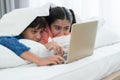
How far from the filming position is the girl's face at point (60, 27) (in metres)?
1.32

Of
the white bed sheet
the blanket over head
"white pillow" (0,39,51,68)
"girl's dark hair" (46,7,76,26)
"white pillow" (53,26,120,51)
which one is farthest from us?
"white pillow" (53,26,120,51)

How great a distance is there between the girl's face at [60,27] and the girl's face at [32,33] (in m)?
0.12

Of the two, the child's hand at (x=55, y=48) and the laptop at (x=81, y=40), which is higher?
the laptop at (x=81, y=40)

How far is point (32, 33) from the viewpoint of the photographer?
4.04ft

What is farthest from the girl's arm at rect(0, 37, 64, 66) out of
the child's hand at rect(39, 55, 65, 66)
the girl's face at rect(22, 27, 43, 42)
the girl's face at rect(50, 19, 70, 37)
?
the girl's face at rect(50, 19, 70, 37)

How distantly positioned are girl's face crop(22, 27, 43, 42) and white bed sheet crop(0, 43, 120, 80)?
0.22 meters


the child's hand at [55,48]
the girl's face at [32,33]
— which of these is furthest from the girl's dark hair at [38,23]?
the child's hand at [55,48]

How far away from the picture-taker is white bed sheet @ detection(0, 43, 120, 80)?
2.93 feet

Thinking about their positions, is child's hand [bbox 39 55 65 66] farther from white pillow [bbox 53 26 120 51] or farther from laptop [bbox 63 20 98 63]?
white pillow [bbox 53 26 120 51]

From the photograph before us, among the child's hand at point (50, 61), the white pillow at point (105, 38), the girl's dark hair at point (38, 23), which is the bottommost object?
the white pillow at point (105, 38)

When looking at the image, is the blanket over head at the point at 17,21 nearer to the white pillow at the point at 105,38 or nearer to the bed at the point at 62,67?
the bed at the point at 62,67

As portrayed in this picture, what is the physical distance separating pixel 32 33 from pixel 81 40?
301 mm

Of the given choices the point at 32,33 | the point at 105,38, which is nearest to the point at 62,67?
the point at 32,33

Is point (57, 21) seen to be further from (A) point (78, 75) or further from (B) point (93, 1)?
(B) point (93, 1)
